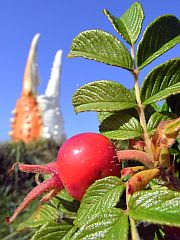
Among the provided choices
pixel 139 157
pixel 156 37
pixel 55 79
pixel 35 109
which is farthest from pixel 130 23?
pixel 55 79

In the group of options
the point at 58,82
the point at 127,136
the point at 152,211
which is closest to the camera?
the point at 152,211

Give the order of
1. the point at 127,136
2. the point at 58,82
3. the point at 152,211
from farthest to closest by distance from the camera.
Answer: the point at 58,82
the point at 127,136
the point at 152,211

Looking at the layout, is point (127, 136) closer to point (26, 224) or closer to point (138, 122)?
point (138, 122)

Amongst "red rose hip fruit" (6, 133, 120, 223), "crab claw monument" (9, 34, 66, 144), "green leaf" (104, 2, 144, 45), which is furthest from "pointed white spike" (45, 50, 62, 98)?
"red rose hip fruit" (6, 133, 120, 223)

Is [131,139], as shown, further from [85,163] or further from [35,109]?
[35,109]

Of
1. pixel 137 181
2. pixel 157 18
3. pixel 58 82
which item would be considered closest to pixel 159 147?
pixel 137 181

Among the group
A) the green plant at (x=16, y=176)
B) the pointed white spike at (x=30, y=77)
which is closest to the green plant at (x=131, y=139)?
the green plant at (x=16, y=176)
